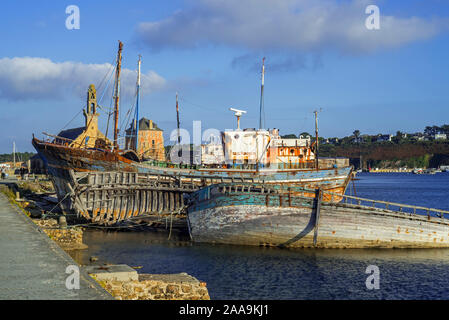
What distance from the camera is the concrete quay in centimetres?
1073

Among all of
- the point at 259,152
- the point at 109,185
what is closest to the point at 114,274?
the point at 109,185

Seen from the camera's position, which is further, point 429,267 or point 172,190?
point 172,190

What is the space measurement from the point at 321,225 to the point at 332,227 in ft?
1.98

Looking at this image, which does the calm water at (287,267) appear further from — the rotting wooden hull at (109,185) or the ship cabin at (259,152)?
the ship cabin at (259,152)

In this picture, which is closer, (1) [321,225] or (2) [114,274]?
(2) [114,274]

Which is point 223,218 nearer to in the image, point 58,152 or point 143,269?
point 143,269

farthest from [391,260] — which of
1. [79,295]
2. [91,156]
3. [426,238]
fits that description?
[91,156]

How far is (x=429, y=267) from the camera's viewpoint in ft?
72.3

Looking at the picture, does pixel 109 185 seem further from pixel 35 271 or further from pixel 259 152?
pixel 35 271

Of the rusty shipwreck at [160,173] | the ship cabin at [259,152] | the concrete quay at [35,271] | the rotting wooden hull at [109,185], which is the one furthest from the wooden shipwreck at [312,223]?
the ship cabin at [259,152]

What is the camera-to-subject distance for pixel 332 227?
986 inches

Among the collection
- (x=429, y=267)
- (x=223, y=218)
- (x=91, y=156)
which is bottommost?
(x=429, y=267)

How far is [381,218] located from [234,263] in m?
8.44
